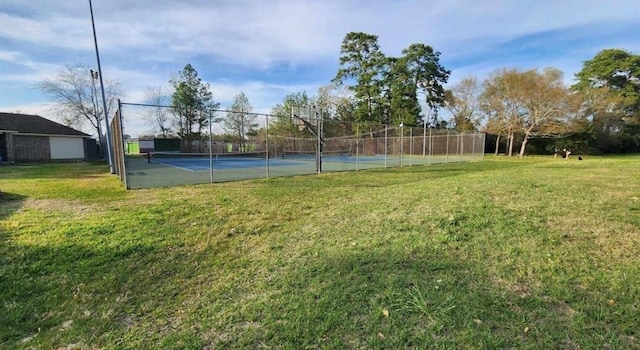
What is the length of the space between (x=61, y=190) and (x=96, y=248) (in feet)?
17.4

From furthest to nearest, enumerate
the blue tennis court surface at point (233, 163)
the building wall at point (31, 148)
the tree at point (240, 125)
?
the tree at point (240, 125) < the building wall at point (31, 148) < the blue tennis court surface at point (233, 163)

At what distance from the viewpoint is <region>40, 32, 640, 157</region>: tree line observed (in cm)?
2525

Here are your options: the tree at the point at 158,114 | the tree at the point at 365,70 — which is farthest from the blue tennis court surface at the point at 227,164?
the tree at the point at 365,70

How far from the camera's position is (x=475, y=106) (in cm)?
3150

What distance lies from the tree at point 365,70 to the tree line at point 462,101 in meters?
0.11

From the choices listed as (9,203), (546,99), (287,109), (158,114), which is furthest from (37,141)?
(546,99)

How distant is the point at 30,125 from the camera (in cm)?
1970

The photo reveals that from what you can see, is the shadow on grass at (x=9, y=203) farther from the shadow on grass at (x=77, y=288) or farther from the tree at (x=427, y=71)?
the tree at (x=427, y=71)

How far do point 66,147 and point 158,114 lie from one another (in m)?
6.00

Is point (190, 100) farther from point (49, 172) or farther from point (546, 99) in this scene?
point (546, 99)

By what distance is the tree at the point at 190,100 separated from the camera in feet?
88.3

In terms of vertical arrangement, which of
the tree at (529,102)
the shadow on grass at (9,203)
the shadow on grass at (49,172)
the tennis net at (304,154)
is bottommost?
the shadow on grass at (9,203)

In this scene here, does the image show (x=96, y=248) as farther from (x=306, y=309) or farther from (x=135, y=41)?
(x=135, y=41)

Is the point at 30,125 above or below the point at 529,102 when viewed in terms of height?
below
